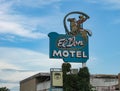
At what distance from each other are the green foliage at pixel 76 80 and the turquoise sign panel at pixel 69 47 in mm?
2509

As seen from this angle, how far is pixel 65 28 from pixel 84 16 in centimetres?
256

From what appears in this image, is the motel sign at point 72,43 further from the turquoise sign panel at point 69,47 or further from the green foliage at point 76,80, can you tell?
the green foliage at point 76,80

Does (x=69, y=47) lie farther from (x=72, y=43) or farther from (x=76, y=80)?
(x=76, y=80)

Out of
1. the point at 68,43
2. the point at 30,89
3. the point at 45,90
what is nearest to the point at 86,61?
the point at 68,43

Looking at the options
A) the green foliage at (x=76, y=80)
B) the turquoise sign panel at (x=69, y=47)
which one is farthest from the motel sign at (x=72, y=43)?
the green foliage at (x=76, y=80)

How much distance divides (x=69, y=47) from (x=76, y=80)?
4.78 meters

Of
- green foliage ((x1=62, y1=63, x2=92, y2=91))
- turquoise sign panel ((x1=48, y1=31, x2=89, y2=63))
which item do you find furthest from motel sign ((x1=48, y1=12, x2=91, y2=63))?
green foliage ((x1=62, y1=63, x2=92, y2=91))

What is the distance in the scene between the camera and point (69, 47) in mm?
49750

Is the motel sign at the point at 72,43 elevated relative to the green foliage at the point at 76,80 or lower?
elevated

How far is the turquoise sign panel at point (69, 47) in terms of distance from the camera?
4909cm

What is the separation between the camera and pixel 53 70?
4725cm

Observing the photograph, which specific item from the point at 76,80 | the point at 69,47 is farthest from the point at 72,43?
the point at 76,80

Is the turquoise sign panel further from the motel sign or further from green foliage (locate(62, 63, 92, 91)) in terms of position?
green foliage (locate(62, 63, 92, 91))

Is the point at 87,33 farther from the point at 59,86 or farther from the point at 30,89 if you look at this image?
the point at 30,89
